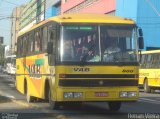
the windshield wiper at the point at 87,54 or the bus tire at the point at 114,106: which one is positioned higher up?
the windshield wiper at the point at 87,54

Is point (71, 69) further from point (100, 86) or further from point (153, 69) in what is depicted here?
point (153, 69)

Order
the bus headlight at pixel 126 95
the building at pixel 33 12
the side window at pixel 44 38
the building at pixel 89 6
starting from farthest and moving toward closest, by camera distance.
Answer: the building at pixel 33 12, the building at pixel 89 6, the side window at pixel 44 38, the bus headlight at pixel 126 95

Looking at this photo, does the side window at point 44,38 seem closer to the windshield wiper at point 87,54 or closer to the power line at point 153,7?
the windshield wiper at point 87,54

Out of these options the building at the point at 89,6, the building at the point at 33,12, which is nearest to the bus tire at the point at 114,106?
the building at the point at 89,6

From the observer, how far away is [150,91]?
1501 inches

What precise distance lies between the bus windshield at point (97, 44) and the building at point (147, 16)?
116 feet

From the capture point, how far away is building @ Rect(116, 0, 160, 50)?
52250mm

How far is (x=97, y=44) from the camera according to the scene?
1661 cm

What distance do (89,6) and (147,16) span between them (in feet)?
56.1

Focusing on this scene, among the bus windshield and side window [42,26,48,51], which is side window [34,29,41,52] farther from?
the bus windshield

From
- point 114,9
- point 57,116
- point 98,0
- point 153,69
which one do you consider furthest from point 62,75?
point 98,0

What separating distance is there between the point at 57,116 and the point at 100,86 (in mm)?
1659

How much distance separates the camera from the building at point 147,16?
52.2m

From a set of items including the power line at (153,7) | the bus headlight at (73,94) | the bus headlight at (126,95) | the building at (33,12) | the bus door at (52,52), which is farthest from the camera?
the building at (33,12)
